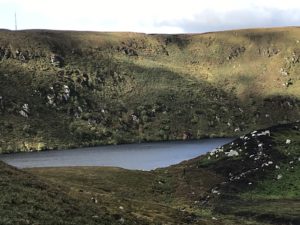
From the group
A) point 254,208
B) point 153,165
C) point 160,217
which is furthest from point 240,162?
point 153,165

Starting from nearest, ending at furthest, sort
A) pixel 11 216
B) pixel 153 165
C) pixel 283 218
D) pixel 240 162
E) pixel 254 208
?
pixel 11 216 < pixel 283 218 < pixel 254 208 < pixel 240 162 < pixel 153 165

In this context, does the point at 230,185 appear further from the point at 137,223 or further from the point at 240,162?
the point at 137,223

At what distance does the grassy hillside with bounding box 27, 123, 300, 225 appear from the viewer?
1746 inches

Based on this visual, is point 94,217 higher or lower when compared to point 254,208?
higher

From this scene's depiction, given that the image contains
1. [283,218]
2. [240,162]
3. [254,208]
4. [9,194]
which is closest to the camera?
[9,194]

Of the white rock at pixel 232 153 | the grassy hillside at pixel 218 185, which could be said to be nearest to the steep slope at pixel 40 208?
the grassy hillside at pixel 218 185

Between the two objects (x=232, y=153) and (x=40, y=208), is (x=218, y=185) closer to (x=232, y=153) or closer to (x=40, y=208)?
(x=232, y=153)

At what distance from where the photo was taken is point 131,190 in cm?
6300

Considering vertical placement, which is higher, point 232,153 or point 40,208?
point 40,208

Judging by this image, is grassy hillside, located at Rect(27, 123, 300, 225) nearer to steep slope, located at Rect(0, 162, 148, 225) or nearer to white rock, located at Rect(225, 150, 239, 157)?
white rock, located at Rect(225, 150, 239, 157)

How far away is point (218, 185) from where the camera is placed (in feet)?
206

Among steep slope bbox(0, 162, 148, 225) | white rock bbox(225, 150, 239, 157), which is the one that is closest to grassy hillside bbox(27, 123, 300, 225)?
white rock bbox(225, 150, 239, 157)

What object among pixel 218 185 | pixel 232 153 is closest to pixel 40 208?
pixel 218 185

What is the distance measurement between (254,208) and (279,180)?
40.2ft
